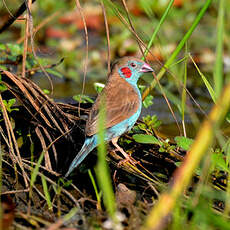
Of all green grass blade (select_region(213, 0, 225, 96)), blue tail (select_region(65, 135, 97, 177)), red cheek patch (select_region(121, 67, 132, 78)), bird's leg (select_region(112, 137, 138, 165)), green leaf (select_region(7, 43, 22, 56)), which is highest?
green grass blade (select_region(213, 0, 225, 96))

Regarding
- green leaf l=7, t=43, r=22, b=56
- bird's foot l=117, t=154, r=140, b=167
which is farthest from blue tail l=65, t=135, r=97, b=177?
green leaf l=7, t=43, r=22, b=56

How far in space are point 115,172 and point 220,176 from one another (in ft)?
2.38

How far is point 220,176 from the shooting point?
3.46 m

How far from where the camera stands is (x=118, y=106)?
156 inches

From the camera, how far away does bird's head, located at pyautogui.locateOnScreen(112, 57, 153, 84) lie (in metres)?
4.41

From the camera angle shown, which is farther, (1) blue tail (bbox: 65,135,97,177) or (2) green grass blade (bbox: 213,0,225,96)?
(1) blue tail (bbox: 65,135,97,177)

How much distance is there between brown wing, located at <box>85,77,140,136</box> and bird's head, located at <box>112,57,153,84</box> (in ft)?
0.37

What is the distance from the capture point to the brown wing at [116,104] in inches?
145

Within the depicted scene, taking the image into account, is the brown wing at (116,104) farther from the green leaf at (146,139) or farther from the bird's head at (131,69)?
the green leaf at (146,139)

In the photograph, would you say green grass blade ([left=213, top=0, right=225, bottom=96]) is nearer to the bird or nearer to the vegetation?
the vegetation

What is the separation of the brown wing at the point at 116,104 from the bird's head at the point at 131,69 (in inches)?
4.5

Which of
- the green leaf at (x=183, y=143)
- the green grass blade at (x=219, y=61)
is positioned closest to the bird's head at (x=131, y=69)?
the green leaf at (x=183, y=143)

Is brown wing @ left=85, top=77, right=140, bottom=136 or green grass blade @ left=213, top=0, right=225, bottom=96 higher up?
green grass blade @ left=213, top=0, right=225, bottom=96

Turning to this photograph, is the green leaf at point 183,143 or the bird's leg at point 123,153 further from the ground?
the green leaf at point 183,143
